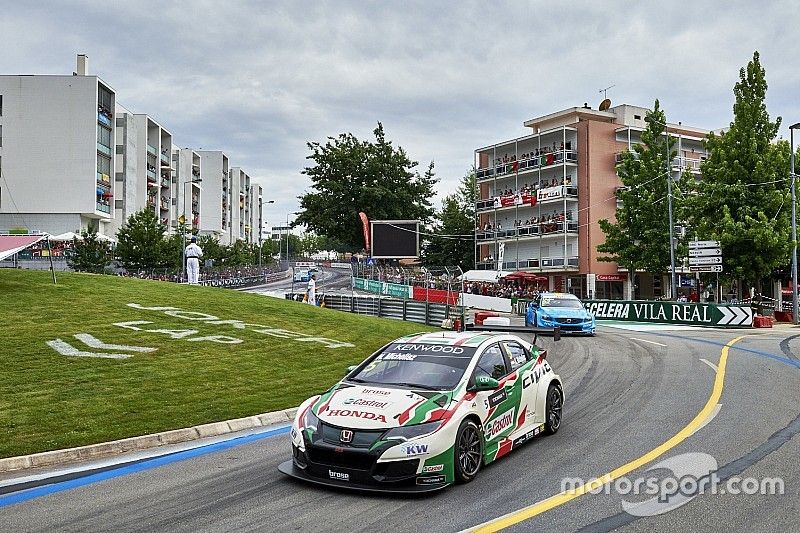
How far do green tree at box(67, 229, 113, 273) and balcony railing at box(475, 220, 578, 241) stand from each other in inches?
1405

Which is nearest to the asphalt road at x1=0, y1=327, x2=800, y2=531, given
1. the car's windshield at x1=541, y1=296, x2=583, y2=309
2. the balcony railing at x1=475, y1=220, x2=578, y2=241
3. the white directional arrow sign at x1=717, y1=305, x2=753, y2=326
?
the car's windshield at x1=541, y1=296, x2=583, y2=309

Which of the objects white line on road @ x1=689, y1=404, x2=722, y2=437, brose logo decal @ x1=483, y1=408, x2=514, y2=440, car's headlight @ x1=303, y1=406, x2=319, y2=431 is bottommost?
white line on road @ x1=689, y1=404, x2=722, y2=437

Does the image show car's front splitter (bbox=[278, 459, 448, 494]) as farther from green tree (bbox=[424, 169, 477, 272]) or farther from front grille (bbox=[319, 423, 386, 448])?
green tree (bbox=[424, 169, 477, 272])

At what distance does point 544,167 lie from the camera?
65125 millimetres

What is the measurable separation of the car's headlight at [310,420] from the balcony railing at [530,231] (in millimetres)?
56814

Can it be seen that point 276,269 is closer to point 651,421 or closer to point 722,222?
point 722,222

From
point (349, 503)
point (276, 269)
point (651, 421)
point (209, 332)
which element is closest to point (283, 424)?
point (349, 503)

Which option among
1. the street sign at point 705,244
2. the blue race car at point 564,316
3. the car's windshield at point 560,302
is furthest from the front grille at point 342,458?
the street sign at point 705,244

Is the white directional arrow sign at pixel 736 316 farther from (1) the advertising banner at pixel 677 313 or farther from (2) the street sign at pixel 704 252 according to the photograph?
(2) the street sign at pixel 704 252

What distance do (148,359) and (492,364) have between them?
871cm

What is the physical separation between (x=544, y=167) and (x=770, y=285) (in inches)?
917

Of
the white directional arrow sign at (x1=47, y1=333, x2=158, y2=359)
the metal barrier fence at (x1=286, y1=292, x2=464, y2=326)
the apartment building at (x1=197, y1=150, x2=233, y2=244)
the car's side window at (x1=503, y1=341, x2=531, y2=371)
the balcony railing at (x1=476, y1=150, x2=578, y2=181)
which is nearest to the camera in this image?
the car's side window at (x1=503, y1=341, x2=531, y2=371)

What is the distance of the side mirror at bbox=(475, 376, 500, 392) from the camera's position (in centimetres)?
782

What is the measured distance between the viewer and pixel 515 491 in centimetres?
701
